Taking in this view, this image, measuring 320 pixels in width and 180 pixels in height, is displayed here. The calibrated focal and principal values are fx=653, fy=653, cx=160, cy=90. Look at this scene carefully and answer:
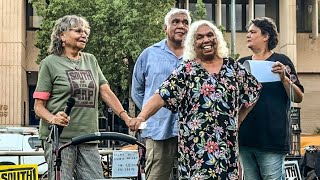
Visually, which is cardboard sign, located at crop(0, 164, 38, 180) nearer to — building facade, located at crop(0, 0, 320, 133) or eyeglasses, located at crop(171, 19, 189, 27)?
eyeglasses, located at crop(171, 19, 189, 27)

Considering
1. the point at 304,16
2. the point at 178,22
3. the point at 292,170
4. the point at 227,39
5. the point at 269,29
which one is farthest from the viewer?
the point at 304,16

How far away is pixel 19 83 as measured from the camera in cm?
3284

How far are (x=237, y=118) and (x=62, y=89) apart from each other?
1.51 m

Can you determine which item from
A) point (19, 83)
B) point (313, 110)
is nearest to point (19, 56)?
point (19, 83)

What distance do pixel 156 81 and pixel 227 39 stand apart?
97.6 ft

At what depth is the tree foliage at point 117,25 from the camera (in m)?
26.4

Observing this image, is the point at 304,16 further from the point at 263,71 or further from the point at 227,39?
the point at 263,71

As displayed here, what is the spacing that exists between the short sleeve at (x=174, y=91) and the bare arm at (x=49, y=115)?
757 millimetres

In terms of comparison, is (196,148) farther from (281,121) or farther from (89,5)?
(89,5)

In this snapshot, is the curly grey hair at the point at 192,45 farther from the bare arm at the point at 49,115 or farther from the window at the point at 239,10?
the window at the point at 239,10

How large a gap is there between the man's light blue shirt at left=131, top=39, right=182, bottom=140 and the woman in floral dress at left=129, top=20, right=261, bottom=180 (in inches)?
35.9

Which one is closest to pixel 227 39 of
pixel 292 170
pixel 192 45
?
pixel 292 170

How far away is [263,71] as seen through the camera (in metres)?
5.92

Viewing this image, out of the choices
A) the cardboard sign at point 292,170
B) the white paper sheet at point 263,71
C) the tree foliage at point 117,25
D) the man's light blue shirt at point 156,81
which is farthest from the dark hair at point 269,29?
the tree foliage at point 117,25
